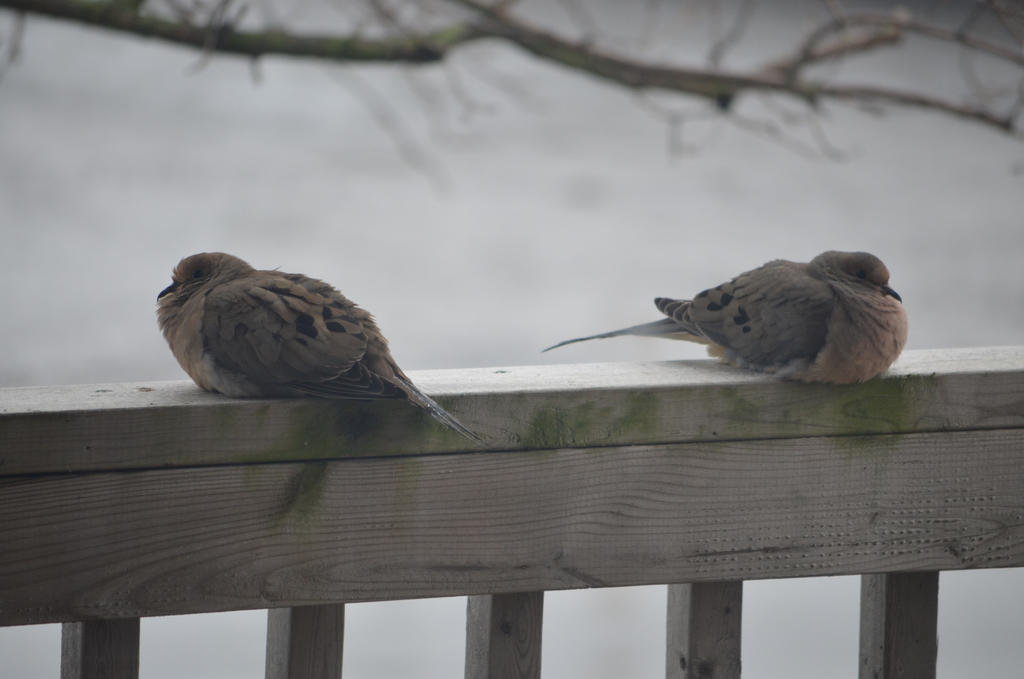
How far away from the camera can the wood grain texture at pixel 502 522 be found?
122 cm

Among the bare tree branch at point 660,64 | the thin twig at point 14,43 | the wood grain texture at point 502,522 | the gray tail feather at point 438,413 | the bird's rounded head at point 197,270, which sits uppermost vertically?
the bare tree branch at point 660,64

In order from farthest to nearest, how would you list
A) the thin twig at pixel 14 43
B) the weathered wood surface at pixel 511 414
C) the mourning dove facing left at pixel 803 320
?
the thin twig at pixel 14 43 < the mourning dove facing left at pixel 803 320 < the weathered wood surface at pixel 511 414

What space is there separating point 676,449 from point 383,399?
1.33 ft

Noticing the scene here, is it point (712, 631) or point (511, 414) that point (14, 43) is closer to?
point (511, 414)

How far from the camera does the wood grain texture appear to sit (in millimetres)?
1220

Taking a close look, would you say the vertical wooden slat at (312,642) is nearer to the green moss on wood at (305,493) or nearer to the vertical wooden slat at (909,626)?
the green moss on wood at (305,493)

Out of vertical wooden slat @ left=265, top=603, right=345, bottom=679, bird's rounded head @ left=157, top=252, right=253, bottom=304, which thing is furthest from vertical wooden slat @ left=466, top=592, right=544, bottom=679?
bird's rounded head @ left=157, top=252, right=253, bottom=304

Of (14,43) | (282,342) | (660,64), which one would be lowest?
(282,342)

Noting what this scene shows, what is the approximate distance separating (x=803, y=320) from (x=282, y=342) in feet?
3.01

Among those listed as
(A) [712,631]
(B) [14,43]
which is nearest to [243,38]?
(B) [14,43]

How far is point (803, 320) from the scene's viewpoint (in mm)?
1833

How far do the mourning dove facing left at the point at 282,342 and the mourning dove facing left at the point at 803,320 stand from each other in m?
0.40

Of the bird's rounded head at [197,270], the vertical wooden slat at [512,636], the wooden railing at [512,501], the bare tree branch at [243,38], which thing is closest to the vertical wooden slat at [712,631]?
the wooden railing at [512,501]

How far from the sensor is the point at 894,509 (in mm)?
1467
